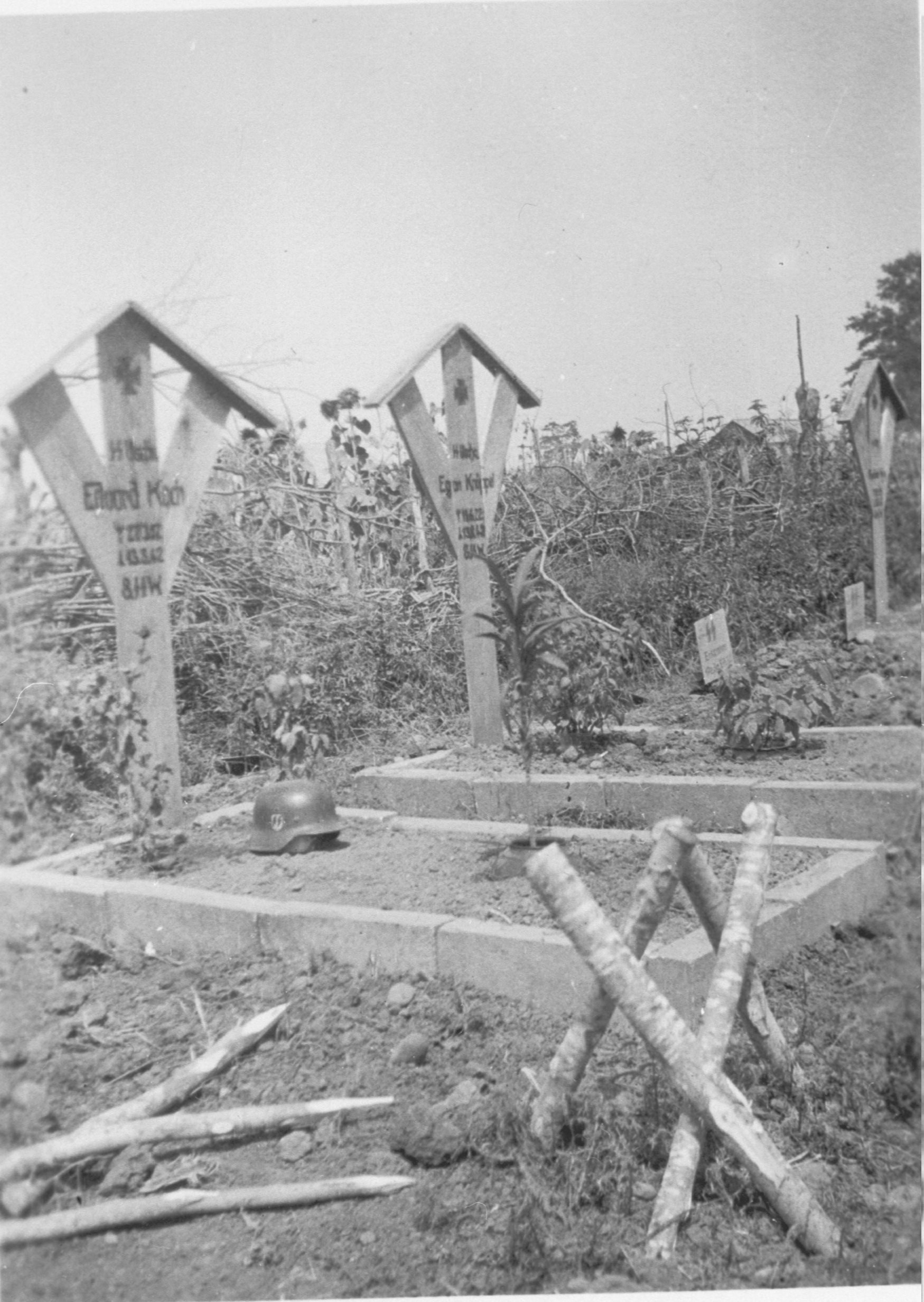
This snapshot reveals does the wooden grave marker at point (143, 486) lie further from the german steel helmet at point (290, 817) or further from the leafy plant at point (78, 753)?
the german steel helmet at point (290, 817)

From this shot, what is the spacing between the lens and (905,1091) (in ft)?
10.9

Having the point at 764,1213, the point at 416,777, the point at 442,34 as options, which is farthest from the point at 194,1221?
the point at 416,777

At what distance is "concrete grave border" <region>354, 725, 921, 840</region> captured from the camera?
18.6 ft

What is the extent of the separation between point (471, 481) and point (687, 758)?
84.7 inches

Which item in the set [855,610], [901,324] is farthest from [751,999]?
[855,610]

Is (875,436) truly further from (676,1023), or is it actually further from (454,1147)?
(454,1147)

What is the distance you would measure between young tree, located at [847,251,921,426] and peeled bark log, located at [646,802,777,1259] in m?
1.30

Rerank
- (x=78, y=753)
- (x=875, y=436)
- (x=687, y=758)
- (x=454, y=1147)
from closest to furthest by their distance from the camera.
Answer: (x=454, y=1147) < (x=875, y=436) < (x=78, y=753) < (x=687, y=758)

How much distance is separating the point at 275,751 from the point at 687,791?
2381 millimetres

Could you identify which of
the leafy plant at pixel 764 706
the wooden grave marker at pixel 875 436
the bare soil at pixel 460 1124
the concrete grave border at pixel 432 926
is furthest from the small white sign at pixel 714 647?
the bare soil at pixel 460 1124

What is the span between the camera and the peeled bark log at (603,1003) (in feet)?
9.90

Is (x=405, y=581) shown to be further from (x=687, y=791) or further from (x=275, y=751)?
(x=687, y=791)

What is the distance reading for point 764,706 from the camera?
257 inches

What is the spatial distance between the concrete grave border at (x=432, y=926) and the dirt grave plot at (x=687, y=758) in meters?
0.96
